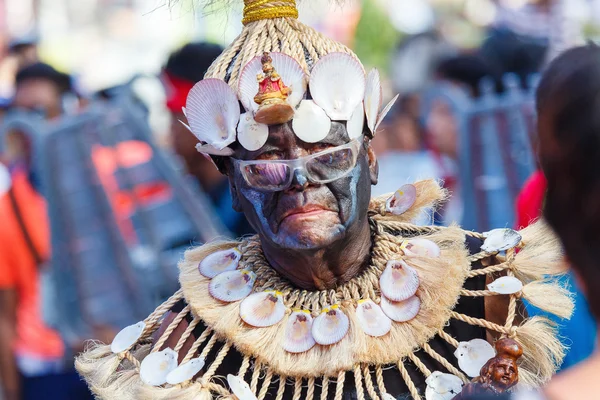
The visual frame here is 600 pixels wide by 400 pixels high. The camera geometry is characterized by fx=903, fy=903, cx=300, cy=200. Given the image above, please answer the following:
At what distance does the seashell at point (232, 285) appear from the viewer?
2.72 m

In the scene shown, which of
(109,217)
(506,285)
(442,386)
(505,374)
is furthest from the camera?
(109,217)

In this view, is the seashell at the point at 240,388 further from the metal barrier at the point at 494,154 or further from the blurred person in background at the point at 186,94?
the metal barrier at the point at 494,154

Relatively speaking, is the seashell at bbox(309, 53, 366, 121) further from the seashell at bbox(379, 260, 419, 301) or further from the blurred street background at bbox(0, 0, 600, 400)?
the blurred street background at bbox(0, 0, 600, 400)

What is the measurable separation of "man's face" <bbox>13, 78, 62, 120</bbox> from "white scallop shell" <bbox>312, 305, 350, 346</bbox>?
3.93 m

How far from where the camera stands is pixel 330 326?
257cm

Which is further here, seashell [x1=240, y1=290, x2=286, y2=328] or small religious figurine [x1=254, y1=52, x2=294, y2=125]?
seashell [x1=240, y1=290, x2=286, y2=328]

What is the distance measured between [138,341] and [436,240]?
976 millimetres

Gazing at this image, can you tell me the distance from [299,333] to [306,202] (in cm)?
38

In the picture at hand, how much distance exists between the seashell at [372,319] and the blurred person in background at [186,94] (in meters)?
2.92

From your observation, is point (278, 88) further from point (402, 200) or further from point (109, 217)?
point (109, 217)

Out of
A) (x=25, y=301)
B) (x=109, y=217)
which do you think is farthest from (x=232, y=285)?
(x=25, y=301)

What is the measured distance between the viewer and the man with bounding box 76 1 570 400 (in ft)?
8.27

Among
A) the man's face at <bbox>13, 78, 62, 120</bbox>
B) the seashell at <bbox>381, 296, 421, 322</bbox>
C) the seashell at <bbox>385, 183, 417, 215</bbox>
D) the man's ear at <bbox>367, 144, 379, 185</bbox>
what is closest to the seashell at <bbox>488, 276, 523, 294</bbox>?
the seashell at <bbox>381, 296, 421, 322</bbox>

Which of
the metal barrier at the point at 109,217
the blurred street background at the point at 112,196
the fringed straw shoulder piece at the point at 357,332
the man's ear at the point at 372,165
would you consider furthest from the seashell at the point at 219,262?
the metal barrier at the point at 109,217
